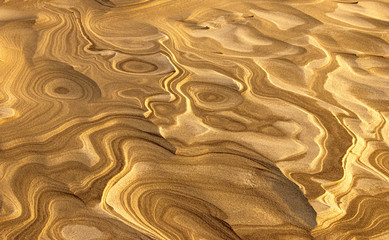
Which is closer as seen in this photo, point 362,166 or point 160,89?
point 362,166

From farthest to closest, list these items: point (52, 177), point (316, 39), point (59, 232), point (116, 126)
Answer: point (316, 39), point (116, 126), point (52, 177), point (59, 232)

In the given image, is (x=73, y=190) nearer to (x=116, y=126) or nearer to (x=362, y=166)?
(x=116, y=126)

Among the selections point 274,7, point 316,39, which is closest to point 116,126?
point 316,39

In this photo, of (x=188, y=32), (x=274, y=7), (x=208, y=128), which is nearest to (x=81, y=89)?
(x=208, y=128)

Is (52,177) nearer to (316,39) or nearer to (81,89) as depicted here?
(81,89)

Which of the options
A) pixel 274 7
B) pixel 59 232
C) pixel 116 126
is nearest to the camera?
pixel 59 232

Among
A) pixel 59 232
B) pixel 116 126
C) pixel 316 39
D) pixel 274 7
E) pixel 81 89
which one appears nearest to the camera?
pixel 59 232
